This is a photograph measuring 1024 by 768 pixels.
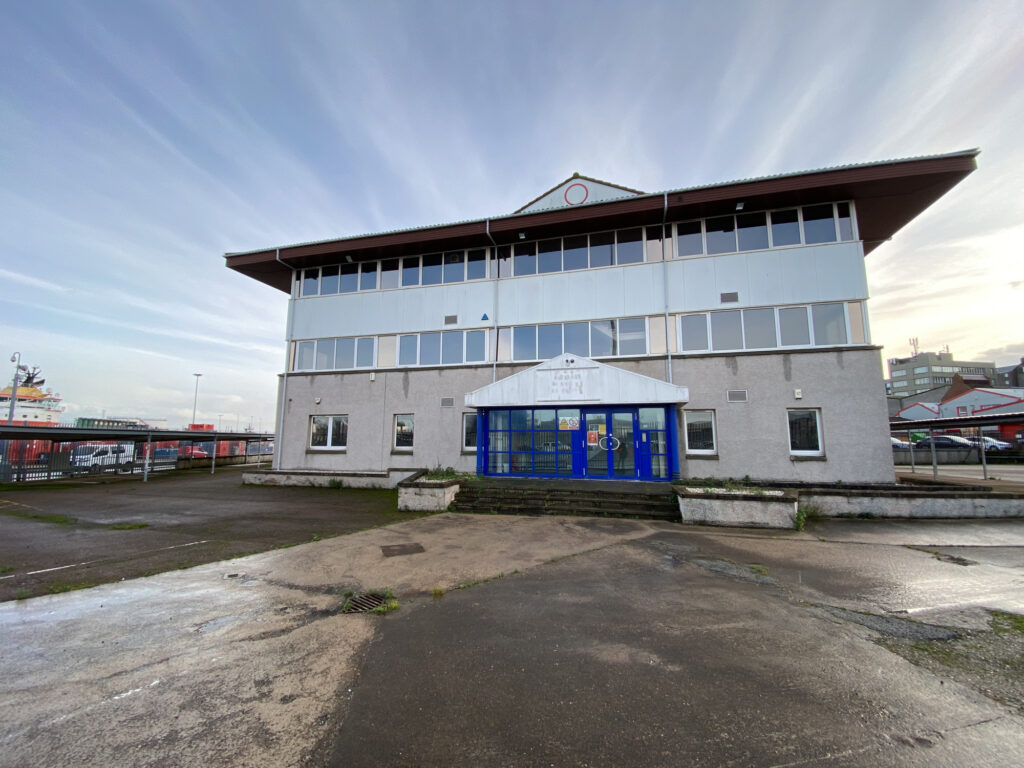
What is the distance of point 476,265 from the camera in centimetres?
1822

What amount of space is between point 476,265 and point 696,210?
8736mm

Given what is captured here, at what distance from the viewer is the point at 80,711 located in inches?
125

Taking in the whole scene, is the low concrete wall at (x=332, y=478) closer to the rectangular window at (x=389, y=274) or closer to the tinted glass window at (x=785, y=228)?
the rectangular window at (x=389, y=274)

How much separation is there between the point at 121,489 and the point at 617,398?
69.4 ft

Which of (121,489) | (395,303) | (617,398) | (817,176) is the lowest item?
(121,489)

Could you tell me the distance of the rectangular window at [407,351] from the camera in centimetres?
1816

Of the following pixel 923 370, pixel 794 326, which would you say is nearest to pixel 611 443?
pixel 794 326

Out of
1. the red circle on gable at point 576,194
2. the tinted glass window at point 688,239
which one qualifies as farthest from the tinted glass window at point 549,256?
the tinted glass window at point 688,239

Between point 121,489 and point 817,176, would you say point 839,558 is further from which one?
point 121,489

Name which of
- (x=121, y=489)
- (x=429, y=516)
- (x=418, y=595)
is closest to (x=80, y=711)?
(x=418, y=595)

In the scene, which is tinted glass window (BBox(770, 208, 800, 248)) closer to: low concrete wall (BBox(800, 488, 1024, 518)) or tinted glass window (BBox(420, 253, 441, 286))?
low concrete wall (BBox(800, 488, 1024, 518))

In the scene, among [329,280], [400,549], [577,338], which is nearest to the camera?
[400,549]

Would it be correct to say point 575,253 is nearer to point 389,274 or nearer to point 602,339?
point 602,339

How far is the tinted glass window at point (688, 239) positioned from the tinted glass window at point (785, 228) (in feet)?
8.04
